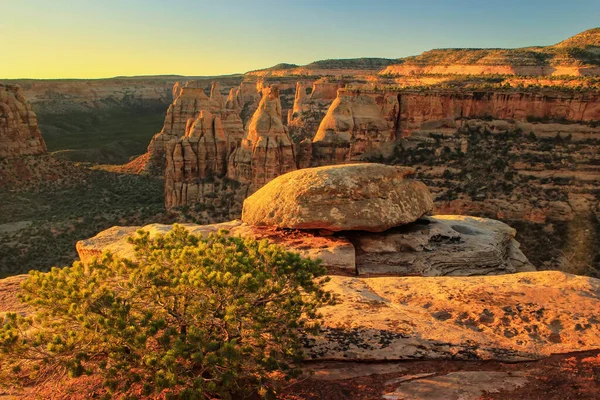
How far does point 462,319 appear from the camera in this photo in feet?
29.1

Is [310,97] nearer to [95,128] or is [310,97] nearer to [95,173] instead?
[95,173]

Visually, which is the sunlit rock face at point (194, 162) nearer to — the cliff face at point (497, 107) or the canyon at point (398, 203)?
the canyon at point (398, 203)

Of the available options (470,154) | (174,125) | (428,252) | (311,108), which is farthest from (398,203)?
(311,108)

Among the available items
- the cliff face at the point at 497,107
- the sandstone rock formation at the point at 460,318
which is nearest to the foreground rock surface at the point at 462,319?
the sandstone rock formation at the point at 460,318

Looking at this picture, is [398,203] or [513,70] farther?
[513,70]

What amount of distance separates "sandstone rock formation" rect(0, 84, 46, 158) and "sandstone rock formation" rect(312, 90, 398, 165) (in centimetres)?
3951

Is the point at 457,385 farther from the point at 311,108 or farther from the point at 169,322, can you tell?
the point at 311,108

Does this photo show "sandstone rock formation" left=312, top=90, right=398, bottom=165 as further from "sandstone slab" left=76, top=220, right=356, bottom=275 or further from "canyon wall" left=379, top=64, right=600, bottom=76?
"canyon wall" left=379, top=64, right=600, bottom=76

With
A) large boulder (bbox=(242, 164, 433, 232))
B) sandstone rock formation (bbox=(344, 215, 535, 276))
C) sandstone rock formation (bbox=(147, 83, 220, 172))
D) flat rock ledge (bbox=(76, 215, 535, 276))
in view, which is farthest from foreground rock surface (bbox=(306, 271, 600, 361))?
sandstone rock formation (bbox=(147, 83, 220, 172))

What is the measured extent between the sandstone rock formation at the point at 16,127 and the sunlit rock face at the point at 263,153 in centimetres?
3316

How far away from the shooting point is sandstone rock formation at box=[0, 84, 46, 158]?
51.6m

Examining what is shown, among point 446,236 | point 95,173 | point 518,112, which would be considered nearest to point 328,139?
point 518,112

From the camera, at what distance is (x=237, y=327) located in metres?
6.54

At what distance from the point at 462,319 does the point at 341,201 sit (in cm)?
542
